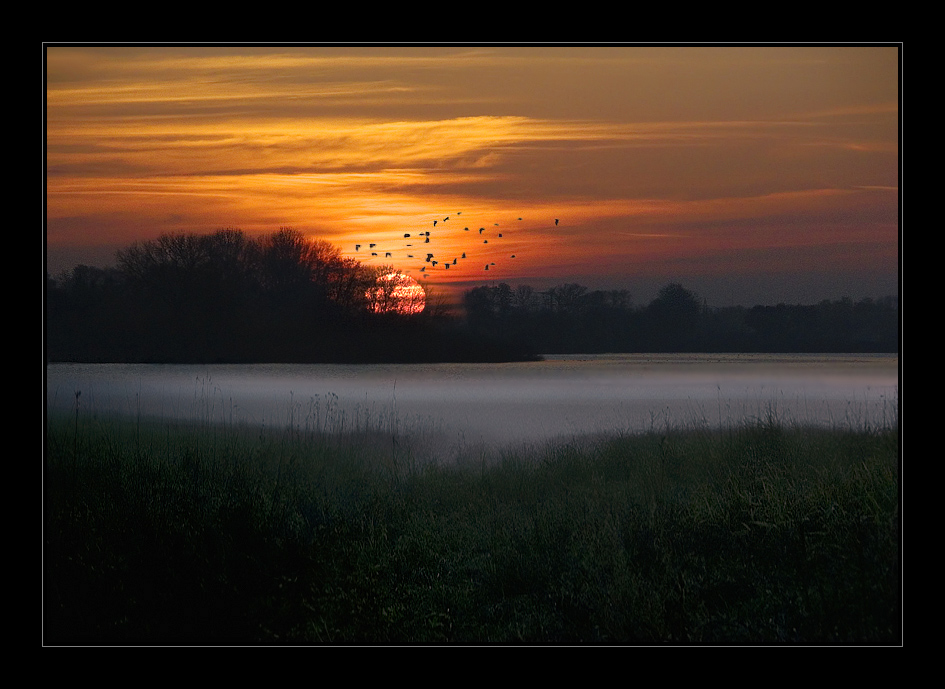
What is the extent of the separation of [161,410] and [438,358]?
2.44 m

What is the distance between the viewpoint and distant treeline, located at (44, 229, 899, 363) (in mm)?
6285

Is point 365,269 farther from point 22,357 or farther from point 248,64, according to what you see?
point 22,357

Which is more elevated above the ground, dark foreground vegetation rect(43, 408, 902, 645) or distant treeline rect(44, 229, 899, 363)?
distant treeline rect(44, 229, 899, 363)

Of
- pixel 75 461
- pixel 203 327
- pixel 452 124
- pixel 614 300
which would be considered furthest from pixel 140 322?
pixel 614 300

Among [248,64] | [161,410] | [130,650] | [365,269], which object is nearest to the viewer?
[130,650]

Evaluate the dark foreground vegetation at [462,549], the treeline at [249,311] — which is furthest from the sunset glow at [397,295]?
the dark foreground vegetation at [462,549]

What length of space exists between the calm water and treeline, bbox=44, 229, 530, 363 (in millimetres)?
146

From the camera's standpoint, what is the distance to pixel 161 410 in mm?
6789

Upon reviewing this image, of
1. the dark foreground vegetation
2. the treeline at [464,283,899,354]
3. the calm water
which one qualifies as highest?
the treeline at [464,283,899,354]

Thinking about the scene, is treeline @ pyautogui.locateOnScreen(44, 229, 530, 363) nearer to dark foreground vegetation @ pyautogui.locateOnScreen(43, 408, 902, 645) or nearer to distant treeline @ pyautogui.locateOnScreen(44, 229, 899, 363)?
distant treeline @ pyautogui.locateOnScreen(44, 229, 899, 363)

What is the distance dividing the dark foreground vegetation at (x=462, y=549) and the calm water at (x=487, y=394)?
0.26 metres

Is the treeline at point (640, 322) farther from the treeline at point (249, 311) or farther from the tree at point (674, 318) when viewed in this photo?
the treeline at point (249, 311)

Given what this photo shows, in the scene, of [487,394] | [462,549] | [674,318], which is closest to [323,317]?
[487,394]

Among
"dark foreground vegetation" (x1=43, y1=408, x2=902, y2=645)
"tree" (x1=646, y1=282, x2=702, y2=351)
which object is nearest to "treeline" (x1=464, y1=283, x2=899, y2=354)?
"tree" (x1=646, y1=282, x2=702, y2=351)
